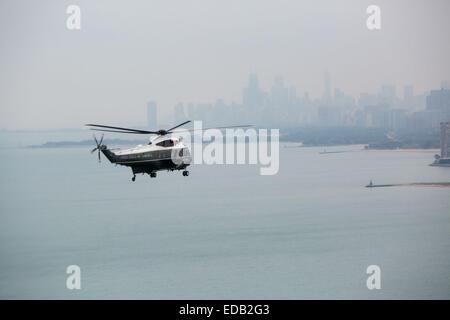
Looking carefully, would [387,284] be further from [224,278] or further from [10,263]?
[10,263]

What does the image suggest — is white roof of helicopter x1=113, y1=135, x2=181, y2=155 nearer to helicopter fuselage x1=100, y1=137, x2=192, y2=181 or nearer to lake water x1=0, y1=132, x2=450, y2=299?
helicopter fuselage x1=100, y1=137, x2=192, y2=181

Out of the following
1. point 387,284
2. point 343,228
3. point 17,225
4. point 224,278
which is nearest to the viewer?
point 224,278

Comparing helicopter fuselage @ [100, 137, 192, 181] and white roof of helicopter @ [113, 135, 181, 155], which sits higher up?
white roof of helicopter @ [113, 135, 181, 155]

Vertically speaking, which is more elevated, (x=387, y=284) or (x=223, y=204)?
(x=223, y=204)

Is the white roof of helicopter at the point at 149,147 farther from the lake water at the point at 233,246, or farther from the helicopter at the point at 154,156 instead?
the lake water at the point at 233,246

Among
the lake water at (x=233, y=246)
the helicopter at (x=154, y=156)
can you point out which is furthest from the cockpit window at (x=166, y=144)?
the lake water at (x=233, y=246)

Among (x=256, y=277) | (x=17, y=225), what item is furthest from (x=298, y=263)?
(x=17, y=225)

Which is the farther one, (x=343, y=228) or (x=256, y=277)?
(x=343, y=228)

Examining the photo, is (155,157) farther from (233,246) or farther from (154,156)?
(233,246)

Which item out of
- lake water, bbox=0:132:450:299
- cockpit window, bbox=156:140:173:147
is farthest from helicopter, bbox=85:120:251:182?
lake water, bbox=0:132:450:299

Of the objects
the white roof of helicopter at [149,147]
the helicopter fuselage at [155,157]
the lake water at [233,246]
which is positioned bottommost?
the lake water at [233,246]
